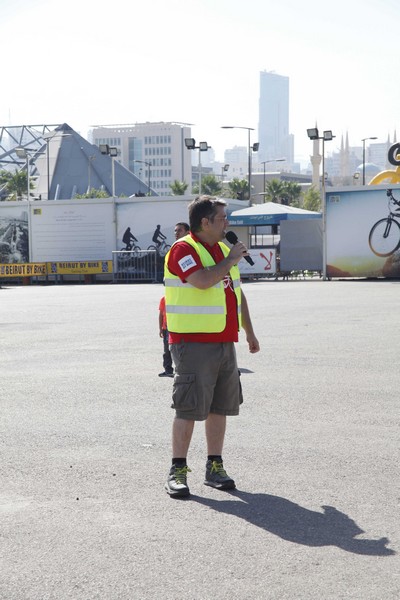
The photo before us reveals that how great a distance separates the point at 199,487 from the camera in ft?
19.2

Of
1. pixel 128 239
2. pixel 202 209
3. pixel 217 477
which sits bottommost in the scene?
pixel 128 239

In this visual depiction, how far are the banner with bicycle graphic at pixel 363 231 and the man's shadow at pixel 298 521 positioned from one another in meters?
33.5

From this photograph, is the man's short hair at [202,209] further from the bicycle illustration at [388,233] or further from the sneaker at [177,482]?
the bicycle illustration at [388,233]

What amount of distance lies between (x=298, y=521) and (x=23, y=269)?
38.5m

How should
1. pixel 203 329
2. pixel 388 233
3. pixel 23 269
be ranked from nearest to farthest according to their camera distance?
pixel 203 329, pixel 388 233, pixel 23 269

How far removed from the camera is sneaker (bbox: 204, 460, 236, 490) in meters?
5.77

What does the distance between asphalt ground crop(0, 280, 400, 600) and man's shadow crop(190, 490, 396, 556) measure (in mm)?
14

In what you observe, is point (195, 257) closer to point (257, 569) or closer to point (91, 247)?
point (257, 569)

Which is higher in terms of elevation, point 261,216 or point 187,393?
point 261,216

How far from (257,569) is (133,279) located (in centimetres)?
3735

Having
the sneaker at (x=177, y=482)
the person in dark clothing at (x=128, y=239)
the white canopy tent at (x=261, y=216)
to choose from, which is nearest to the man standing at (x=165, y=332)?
the sneaker at (x=177, y=482)

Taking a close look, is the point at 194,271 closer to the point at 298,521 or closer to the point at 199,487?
the point at 199,487

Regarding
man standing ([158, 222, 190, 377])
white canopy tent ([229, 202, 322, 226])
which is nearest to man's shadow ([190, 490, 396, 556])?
man standing ([158, 222, 190, 377])

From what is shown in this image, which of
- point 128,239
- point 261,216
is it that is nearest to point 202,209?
point 261,216
